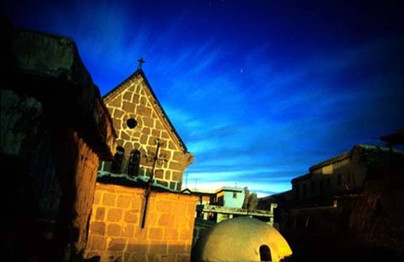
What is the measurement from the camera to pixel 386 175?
67.1ft

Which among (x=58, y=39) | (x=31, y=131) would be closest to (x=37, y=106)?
(x=31, y=131)

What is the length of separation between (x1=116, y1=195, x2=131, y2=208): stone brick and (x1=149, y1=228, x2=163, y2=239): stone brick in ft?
3.46

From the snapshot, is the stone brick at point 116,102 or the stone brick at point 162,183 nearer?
the stone brick at point 162,183

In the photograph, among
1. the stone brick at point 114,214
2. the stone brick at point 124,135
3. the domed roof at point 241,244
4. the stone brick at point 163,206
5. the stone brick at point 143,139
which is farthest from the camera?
the domed roof at point 241,244

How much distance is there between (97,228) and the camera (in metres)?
7.77

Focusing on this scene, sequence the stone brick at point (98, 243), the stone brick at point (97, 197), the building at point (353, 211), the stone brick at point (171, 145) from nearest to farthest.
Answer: the stone brick at point (98, 243) < the stone brick at point (97, 197) < the stone brick at point (171, 145) < the building at point (353, 211)

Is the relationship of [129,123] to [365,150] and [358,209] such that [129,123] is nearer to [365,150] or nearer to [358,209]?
[358,209]

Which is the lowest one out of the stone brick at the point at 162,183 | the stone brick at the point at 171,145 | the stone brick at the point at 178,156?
the stone brick at the point at 162,183

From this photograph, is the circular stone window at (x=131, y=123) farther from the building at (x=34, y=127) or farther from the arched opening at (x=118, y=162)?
the building at (x=34, y=127)

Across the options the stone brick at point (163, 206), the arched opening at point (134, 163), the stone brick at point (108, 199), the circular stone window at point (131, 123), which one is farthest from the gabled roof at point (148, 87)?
the stone brick at point (108, 199)

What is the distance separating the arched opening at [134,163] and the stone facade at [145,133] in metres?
0.05

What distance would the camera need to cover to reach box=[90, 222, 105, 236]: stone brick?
7730 millimetres

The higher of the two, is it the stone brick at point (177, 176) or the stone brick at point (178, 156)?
the stone brick at point (178, 156)

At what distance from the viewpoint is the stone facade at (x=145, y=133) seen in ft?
41.6
